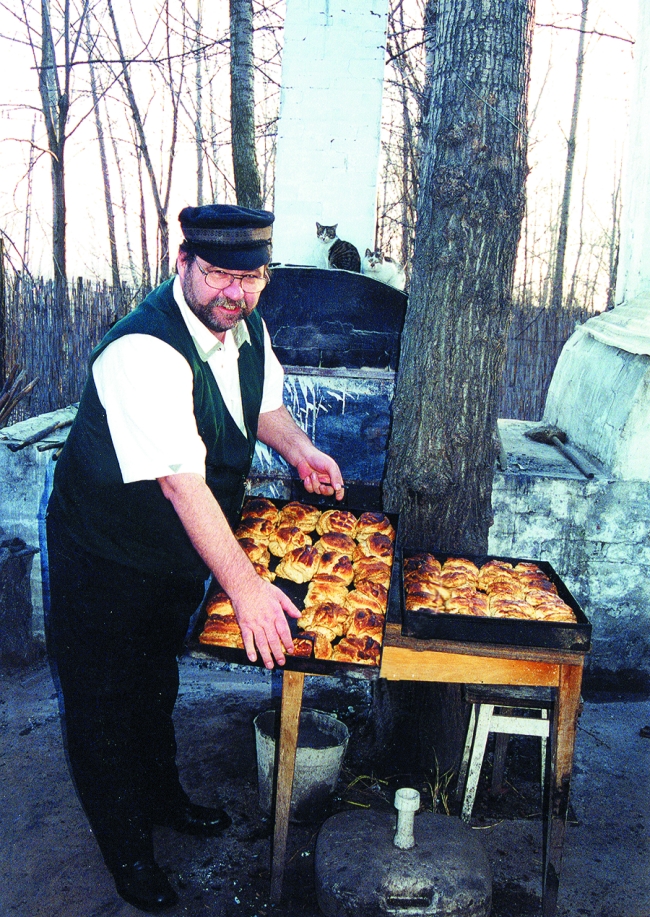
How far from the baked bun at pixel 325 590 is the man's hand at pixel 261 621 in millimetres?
402

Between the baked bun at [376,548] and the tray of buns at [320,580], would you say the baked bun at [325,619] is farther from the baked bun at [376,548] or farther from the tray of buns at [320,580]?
the baked bun at [376,548]

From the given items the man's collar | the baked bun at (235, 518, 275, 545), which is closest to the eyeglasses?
the man's collar

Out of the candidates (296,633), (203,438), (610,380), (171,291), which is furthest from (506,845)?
(610,380)

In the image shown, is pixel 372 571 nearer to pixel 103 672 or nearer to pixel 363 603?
pixel 363 603

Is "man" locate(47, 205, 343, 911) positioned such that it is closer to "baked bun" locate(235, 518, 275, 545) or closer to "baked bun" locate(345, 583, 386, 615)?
"baked bun" locate(235, 518, 275, 545)

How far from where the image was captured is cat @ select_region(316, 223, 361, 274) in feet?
19.7

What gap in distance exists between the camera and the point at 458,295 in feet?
11.5

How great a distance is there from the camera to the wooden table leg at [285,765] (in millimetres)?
2652

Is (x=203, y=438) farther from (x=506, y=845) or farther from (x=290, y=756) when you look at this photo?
(x=506, y=845)

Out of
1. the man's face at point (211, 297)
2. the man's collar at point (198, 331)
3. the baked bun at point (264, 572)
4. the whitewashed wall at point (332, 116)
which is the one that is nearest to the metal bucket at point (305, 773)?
the baked bun at point (264, 572)

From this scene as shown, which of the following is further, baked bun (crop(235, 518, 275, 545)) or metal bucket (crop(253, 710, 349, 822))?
metal bucket (crop(253, 710, 349, 822))

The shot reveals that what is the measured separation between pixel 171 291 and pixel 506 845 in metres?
2.78

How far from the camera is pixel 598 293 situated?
2755 centimetres

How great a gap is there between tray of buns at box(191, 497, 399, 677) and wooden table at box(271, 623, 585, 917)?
16 centimetres
